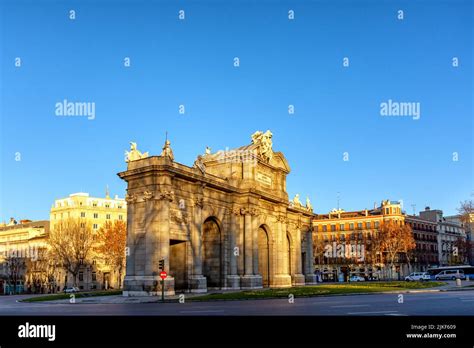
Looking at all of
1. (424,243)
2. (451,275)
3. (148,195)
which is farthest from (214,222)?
(424,243)

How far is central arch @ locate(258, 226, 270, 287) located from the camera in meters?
60.9

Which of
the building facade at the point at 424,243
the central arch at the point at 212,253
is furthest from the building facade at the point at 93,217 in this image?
the building facade at the point at 424,243

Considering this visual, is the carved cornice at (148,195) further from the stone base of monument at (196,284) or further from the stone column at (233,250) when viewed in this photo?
the stone column at (233,250)

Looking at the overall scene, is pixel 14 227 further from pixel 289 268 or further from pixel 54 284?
pixel 289 268

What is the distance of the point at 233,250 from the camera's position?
5284 cm

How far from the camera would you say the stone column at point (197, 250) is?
4616 cm

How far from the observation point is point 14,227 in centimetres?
12875

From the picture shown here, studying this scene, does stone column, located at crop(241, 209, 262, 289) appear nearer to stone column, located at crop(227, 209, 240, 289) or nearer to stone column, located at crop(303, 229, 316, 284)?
stone column, located at crop(227, 209, 240, 289)

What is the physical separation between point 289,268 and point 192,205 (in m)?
26.5

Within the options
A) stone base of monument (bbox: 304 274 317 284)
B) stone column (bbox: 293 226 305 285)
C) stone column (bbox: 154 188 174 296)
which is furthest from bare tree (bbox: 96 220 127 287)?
stone column (bbox: 154 188 174 296)

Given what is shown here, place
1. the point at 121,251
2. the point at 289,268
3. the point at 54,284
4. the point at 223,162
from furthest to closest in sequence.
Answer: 1. the point at 54,284
2. the point at 121,251
3. the point at 289,268
4. the point at 223,162

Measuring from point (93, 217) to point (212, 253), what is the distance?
63.8 meters
